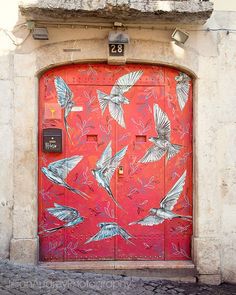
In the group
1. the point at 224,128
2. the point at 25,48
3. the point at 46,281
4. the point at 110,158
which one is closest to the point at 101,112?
the point at 110,158

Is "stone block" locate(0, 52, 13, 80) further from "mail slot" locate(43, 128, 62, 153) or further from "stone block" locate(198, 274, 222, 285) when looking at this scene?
"stone block" locate(198, 274, 222, 285)

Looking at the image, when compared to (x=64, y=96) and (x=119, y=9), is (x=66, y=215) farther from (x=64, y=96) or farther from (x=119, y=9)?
(x=119, y=9)

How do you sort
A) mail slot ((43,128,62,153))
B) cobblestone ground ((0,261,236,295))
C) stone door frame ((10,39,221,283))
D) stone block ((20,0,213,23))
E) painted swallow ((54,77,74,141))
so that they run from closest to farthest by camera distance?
cobblestone ground ((0,261,236,295))
stone block ((20,0,213,23))
stone door frame ((10,39,221,283))
mail slot ((43,128,62,153))
painted swallow ((54,77,74,141))

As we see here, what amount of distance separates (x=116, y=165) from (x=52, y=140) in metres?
0.93

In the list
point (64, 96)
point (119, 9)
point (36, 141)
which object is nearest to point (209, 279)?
point (36, 141)

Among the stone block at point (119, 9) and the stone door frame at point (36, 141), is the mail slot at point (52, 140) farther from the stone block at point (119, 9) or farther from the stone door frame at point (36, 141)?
the stone block at point (119, 9)

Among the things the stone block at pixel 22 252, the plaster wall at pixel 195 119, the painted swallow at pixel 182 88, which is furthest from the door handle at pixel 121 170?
the stone block at pixel 22 252

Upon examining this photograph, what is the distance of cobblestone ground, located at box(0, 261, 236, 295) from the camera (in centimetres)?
488

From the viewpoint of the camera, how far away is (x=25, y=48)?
18.0 feet

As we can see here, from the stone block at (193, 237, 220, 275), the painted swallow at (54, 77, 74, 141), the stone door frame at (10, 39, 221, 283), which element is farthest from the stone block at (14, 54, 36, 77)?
the stone block at (193, 237, 220, 275)

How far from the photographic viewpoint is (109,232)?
5.74 metres

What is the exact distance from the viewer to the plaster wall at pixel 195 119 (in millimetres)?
5488

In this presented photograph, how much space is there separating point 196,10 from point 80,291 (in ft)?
12.1

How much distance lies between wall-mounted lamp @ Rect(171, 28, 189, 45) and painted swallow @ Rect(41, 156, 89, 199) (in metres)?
2.05
